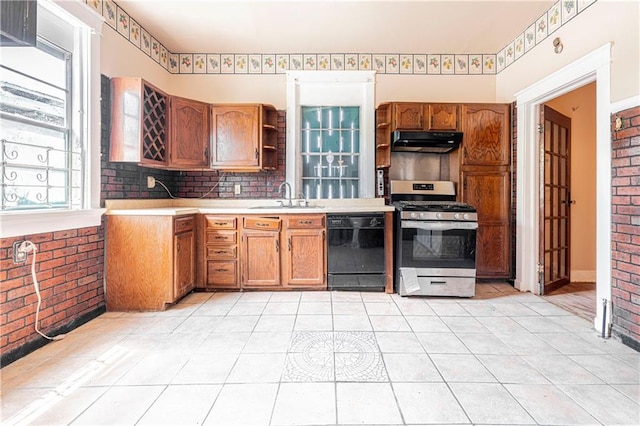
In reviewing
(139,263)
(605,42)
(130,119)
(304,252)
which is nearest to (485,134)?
(605,42)

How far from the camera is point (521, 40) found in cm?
313

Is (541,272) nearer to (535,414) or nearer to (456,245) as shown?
(456,245)

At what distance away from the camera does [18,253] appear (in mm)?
1806

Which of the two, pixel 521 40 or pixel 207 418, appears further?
pixel 521 40

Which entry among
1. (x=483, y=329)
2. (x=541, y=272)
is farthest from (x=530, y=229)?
(x=483, y=329)


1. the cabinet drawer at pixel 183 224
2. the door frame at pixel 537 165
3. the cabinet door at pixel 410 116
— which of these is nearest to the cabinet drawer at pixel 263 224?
the cabinet drawer at pixel 183 224

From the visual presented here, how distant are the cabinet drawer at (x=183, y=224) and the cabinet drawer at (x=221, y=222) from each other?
0.16m

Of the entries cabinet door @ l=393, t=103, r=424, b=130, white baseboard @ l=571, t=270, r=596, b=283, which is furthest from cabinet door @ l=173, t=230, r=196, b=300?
white baseboard @ l=571, t=270, r=596, b=283

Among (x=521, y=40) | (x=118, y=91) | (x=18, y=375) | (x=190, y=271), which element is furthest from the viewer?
(x=521, y=40)

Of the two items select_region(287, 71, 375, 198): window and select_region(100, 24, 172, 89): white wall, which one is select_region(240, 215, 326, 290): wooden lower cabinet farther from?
select_region(100, 24, 172, 89): white wall

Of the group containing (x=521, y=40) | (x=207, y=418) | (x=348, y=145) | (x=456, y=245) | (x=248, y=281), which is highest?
(x=521, y=40)

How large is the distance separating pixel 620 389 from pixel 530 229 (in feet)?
6.07

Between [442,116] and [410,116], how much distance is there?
36 centimetres

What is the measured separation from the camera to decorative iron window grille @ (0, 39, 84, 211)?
72.4 inches
